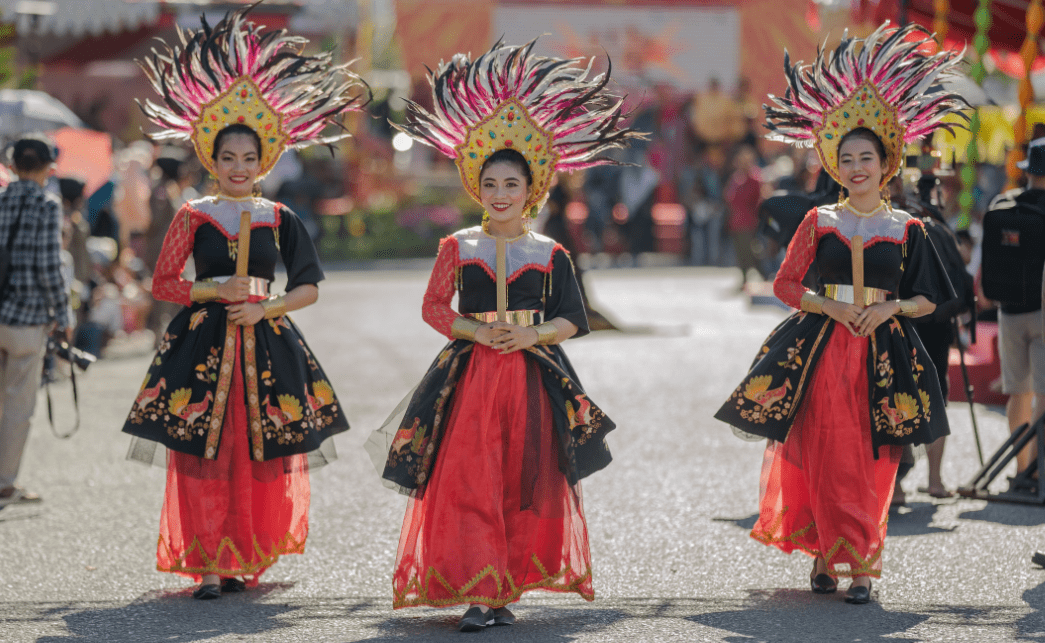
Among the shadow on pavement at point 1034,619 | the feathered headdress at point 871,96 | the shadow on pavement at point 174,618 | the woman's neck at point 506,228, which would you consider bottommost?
the shadow on pavement at point 174,618

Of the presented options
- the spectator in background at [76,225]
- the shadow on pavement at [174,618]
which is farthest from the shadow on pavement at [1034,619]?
the spectator in background at [76,225]

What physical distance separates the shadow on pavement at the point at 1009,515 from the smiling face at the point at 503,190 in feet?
8.74

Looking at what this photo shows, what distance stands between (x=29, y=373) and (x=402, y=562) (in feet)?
10.3

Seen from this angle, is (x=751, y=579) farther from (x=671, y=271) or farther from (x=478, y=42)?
(x=478, y=42)

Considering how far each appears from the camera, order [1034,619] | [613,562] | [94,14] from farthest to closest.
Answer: [94,14] < [613,562] < [1034,619]

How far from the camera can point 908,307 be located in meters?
5.65

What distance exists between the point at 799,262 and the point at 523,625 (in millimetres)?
1835

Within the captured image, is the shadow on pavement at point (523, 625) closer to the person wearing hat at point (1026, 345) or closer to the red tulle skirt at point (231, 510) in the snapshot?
the red tulle skirt at point (231, 510)

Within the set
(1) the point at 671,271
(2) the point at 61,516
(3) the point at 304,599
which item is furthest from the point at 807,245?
(1) the point at 671,271

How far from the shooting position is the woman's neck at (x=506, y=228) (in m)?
5.40

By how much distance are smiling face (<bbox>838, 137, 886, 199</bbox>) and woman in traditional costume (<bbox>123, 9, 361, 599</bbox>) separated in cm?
207

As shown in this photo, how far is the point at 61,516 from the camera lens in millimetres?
7078

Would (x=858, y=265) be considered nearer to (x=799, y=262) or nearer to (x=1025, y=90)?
(x=799, y=262)

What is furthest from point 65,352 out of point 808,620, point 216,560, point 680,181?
point 680,181
